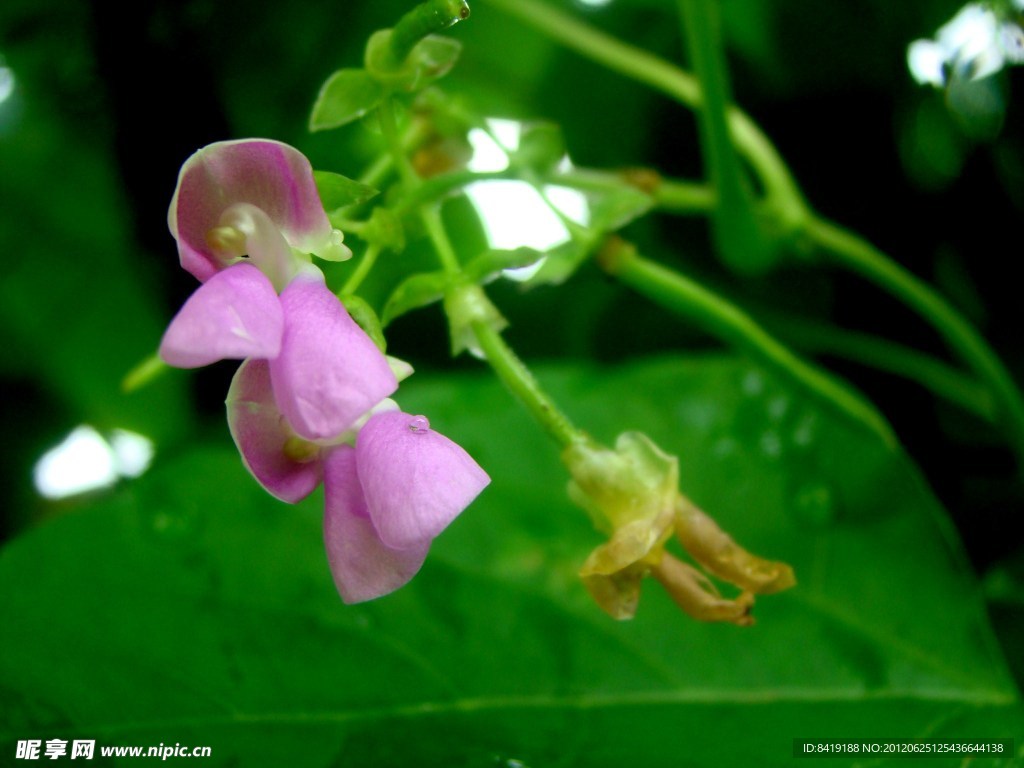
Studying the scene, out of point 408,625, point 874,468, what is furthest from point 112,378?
point 874,468

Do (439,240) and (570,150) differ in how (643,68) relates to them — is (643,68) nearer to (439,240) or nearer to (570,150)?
(570,150)

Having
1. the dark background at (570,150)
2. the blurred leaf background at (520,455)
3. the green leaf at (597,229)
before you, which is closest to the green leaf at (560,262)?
the green leaf at (597,229)

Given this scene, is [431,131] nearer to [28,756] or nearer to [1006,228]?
[28,756]

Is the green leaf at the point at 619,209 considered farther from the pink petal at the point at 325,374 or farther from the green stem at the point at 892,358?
the green stem at the point at 892,358

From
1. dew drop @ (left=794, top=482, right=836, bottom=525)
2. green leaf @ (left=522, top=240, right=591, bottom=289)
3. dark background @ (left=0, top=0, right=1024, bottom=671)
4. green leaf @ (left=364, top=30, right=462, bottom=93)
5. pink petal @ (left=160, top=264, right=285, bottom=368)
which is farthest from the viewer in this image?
dark background @ (left=0, top=0, right=1024, bottom=671)

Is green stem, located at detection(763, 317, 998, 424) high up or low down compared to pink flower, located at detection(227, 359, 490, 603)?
up

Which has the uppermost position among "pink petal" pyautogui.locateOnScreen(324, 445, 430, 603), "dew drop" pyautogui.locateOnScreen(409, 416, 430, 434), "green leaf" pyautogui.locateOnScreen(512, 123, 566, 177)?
"green leaf" pyautogui.locateOnScreen(512, 123, 566, 177)

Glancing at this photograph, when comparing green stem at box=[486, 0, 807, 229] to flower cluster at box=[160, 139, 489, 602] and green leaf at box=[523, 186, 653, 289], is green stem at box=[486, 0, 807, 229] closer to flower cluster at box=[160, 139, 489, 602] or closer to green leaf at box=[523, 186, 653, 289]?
green leaf at box=[523, 186, 653, 289]

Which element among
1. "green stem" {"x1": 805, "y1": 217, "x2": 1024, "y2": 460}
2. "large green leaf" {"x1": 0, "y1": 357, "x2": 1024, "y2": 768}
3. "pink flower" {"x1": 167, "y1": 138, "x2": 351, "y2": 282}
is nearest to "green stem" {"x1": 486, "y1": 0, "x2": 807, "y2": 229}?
"green stem" {"x1": 805, "y1": 217, "x2": 1024, "y2": 460}
